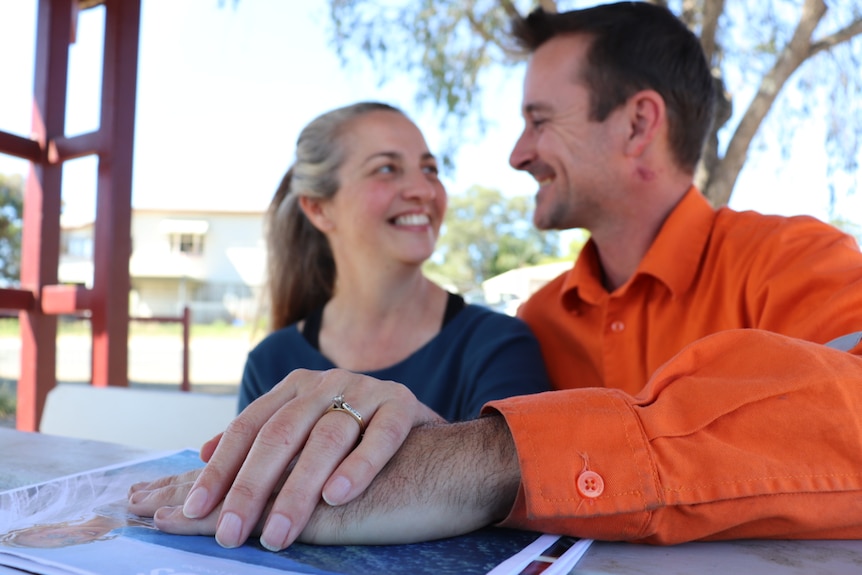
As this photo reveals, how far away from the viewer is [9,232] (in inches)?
380

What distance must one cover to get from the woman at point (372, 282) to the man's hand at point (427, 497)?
918mm

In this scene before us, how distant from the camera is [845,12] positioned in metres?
4.42

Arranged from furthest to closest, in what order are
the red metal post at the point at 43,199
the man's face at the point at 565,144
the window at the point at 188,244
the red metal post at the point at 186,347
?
the window at the point at 188,244
the red metal post at the point at 186,347
the red metal post at the point at 43,199
the man's face at the point at 565,144

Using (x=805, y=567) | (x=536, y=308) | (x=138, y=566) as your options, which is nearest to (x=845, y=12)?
(x=536, y=308)

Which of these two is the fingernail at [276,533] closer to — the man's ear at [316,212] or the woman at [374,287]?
Result: the woman at [374,287]

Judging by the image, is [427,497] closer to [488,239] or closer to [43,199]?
[43,199]

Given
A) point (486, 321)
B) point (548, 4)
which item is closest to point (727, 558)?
point (486, 321)

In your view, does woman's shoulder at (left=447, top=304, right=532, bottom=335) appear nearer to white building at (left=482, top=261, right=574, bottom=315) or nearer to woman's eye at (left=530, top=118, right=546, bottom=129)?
woman's eye at (left=530, top=118, right=546, bottom=129)

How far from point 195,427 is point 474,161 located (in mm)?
4116

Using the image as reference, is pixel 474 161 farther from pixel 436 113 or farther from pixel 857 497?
pixel 857 497

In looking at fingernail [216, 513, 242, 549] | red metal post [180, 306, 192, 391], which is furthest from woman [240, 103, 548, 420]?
red metal post [180, 306, 192, 391]

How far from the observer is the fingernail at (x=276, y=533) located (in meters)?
0.60

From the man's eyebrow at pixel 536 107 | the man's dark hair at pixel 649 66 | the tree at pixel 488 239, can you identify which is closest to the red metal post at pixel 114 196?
the man's eyebrow at pixel 536 107

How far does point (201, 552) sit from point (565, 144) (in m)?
1.64
